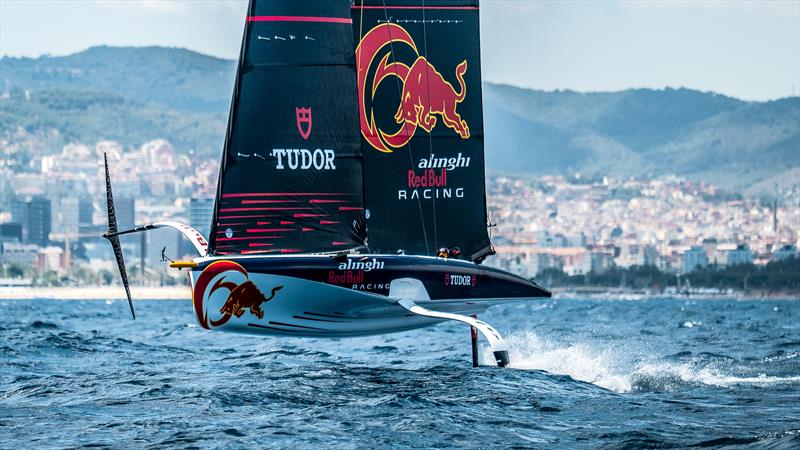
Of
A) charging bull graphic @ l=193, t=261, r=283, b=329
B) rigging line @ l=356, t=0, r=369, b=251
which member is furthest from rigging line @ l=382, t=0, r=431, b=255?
charging bull graphic @ l=193, t=261, r=283, b=329

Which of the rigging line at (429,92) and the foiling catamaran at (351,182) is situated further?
the rigging line at (429,92)

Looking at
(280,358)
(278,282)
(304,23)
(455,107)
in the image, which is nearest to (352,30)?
(304,23)

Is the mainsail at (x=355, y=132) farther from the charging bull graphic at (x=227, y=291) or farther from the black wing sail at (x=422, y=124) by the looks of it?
the charging bull graphic at (x=227, y=291)

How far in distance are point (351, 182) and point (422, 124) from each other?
Answer: 231 cm

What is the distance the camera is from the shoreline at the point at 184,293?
504 feet

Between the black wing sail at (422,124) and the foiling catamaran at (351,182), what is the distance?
2 centimetres

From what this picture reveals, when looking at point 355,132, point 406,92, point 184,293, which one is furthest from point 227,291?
point 184,293

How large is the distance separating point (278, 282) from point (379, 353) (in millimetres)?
8134

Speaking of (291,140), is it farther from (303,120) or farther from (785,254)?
(785,254)

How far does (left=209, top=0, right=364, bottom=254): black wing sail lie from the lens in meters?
23.2

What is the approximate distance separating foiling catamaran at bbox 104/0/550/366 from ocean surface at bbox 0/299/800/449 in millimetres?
1205

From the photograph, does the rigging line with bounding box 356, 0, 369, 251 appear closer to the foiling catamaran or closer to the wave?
the foiling catamaran

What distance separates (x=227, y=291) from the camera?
2264 cm

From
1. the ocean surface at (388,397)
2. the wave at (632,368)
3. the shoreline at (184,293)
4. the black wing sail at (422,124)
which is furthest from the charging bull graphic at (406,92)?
the shoreline at (184,293)
